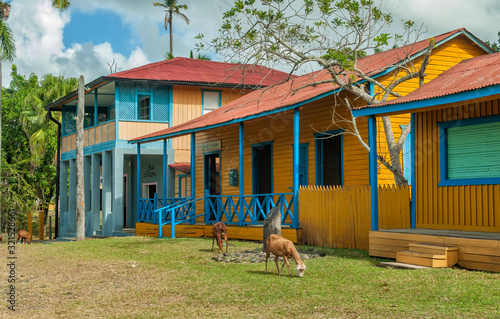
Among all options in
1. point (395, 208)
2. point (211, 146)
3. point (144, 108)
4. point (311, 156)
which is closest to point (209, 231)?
point (211, 146)

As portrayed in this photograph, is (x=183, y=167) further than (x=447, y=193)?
Yes

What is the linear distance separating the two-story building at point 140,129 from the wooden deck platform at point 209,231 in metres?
1.39

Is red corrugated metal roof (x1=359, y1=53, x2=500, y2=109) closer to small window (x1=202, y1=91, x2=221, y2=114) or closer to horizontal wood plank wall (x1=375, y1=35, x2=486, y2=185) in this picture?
horizontal wood plank wall (x1=375, y1=35, x2=486, y2=185)

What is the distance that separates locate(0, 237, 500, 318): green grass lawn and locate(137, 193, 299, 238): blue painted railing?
365cm

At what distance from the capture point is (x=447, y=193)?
1206 centimetres

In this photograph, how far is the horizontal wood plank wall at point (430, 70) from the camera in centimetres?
1539

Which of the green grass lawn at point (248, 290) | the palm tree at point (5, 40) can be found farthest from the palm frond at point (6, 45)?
the green grass lawn at point (248, 290)

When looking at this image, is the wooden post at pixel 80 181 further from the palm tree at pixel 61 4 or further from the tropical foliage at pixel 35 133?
the tropical foliage at pixel 35 133

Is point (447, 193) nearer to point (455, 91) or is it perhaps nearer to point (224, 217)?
point (455, 91)

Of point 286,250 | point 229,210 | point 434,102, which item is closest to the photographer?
point 286,250

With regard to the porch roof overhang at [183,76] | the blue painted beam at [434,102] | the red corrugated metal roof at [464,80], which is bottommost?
the blue painted beam at [434,102]

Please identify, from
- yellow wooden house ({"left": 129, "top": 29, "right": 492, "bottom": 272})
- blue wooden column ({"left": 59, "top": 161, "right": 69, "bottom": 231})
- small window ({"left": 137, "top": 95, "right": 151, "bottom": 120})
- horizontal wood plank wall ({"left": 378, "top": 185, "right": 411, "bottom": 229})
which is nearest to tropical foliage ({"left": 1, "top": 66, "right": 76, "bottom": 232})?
blue wooden column ({"left": 59, "top": 161, "right": 69, "bottom": 231})

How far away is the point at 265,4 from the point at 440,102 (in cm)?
549

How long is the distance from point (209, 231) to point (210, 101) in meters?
8.70
